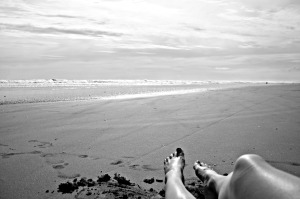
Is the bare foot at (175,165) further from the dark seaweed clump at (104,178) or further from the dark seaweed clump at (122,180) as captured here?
the dark seaweed clump at (104,178)

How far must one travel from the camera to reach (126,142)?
3.45 m

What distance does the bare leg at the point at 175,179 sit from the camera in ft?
6.05

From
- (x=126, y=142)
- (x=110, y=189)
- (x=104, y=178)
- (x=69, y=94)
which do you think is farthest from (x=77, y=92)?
(x=110, y=189)

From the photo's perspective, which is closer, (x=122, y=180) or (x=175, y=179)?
(x=175, y=179)

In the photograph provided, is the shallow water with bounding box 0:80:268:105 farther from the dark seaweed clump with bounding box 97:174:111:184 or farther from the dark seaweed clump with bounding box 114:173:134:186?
the dark seaweed clump with bounding box 114:173:134:186

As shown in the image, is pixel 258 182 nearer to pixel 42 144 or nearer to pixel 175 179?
pixel 175 179

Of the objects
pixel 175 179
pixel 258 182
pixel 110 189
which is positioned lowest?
pixel 110 189

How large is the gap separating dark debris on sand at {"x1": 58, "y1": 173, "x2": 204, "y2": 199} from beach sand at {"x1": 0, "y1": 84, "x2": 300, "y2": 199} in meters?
0.02

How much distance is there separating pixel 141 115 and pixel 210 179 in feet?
10.3

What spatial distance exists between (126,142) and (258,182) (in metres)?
2.20

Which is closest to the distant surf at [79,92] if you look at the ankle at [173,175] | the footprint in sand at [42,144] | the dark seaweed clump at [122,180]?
the footprint in sand at [42,144]

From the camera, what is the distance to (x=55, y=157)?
9.45 ft

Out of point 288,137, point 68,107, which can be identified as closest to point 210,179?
point 288,137

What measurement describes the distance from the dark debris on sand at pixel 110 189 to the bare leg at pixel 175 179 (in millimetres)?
130
